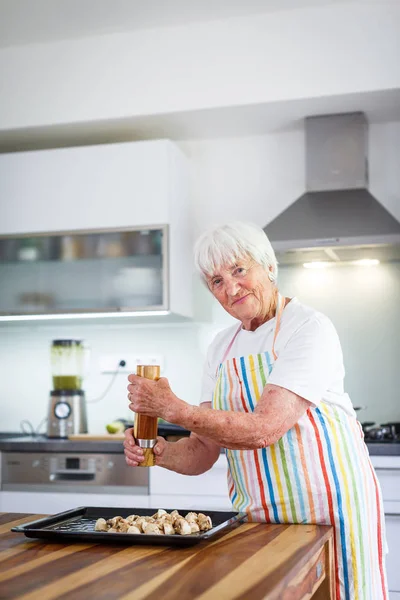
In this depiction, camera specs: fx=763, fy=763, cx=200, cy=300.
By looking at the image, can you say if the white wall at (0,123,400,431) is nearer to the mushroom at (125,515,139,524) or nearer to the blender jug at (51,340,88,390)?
the blender jug at (51,340,88,390)

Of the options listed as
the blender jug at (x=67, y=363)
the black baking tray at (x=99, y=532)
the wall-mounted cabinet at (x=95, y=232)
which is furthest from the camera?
the blender jug at (x=67, y=363)

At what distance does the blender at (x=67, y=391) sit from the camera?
371 centimetres

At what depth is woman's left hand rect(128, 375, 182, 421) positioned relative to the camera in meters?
1.53

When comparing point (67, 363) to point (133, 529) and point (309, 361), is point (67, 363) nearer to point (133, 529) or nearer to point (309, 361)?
point (309, 361)

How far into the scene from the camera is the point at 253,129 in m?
3.84

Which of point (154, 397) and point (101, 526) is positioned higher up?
point (154, 397)

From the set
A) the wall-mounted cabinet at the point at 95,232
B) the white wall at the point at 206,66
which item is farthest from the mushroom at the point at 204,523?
the white wall at the point at 206,66

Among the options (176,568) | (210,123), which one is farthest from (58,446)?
(176,568)

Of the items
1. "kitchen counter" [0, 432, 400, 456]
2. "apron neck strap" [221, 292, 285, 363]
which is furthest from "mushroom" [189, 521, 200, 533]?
"kitchen counter" [0, 432, 400, 456]

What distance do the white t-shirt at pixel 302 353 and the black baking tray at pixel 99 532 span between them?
32cm

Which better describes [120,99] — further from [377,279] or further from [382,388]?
[382,388]

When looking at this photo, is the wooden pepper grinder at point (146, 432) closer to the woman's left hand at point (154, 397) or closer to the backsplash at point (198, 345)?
the woman's left hand at point (154, 397)

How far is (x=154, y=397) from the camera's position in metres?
1.53

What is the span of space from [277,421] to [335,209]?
202cm
